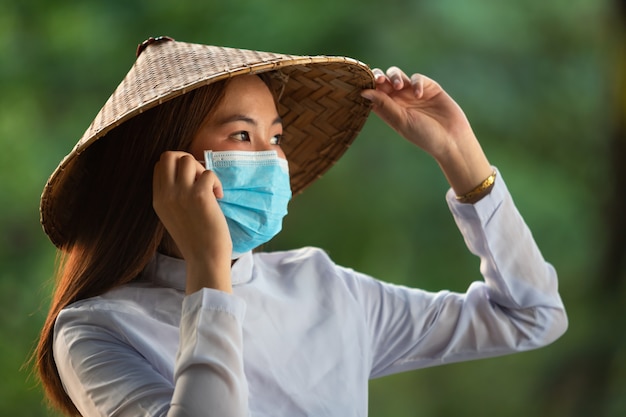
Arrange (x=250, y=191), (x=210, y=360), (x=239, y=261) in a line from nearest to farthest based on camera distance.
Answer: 1. (x=210, y=360)
2. (x=250, y=191)
3. (x=239, y=261)

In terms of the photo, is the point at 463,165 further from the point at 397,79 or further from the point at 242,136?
the point at 242,136

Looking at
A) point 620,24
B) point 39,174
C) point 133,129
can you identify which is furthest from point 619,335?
point 133,129

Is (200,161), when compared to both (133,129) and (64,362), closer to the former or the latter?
(133,129)

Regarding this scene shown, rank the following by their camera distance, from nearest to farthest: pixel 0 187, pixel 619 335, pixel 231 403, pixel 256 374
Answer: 1. pixel 231 403
2. pixel 256 374
3. pixel 0 187
4. pixel 619 335

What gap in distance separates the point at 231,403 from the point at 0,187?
1973 millimetres

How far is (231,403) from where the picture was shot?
1107mm

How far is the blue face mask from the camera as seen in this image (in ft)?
4.25

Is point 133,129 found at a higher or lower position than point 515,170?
higher

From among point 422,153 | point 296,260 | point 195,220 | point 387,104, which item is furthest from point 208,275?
point 422,153

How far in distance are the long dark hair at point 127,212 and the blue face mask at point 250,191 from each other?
0.25ft

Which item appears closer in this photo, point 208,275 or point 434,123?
point 208,275

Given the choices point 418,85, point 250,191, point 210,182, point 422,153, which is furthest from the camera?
point 422,153

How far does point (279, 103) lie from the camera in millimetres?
1570

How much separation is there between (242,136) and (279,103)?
25 cm
